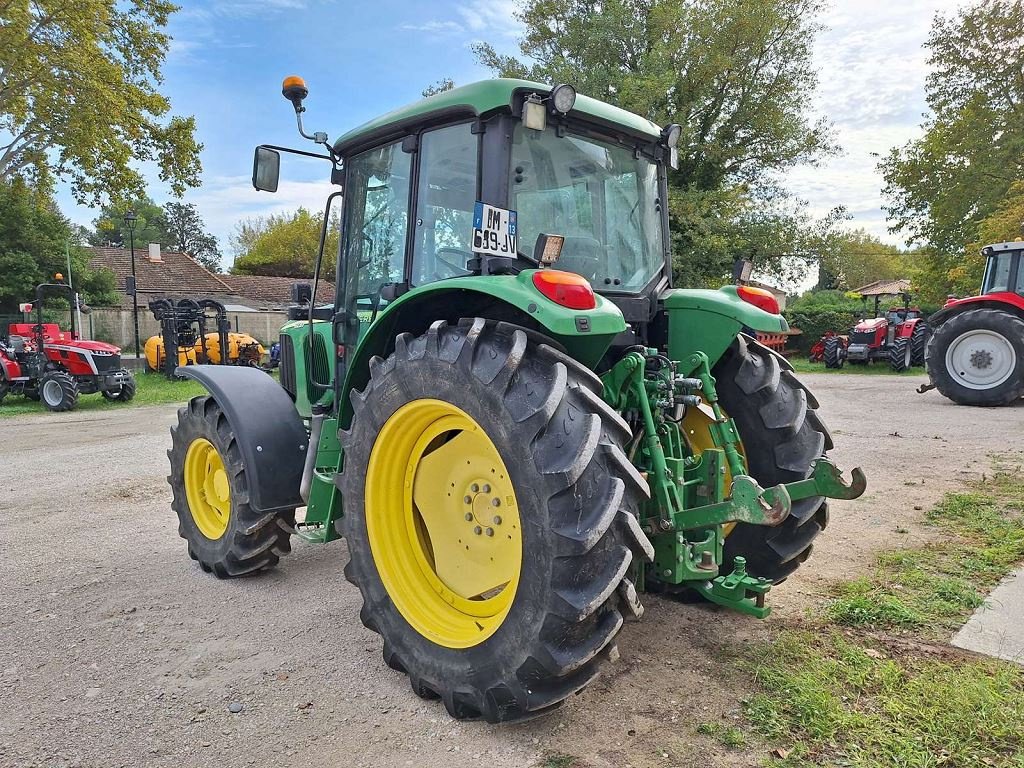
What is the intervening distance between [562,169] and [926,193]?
25.7 m

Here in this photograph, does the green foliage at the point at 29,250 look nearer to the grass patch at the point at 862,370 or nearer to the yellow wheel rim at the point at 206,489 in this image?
the yellow wheel rim at the point at 206,489

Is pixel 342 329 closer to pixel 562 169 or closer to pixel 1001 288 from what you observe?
pixel 562 169

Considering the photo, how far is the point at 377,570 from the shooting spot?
2.80 metres

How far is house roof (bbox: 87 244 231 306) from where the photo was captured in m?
30.9

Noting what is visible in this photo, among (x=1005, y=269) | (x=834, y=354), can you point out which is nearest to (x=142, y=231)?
(x=834, y=354)

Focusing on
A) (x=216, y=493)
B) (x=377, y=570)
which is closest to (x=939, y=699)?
(x=377, y=570)

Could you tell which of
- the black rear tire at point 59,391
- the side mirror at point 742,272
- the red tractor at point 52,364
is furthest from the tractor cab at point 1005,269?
the black rear tire at point 59,391

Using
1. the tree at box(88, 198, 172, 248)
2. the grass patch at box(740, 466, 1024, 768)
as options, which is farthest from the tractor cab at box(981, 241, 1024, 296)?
the tree at box(88, 198, 172, 248)

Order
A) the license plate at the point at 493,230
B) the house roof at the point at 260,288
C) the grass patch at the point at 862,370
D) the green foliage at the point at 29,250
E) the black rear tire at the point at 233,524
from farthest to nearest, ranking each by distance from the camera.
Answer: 1. the house roof at the point at 260,288
2. the green foliage at the point at 29,250
3. the grass patch at the point at 862,370
4. the black rear tire at the point at 233,524
5. the license plate at the point at 493,230

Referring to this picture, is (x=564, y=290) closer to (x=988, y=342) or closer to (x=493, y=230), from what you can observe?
(x=493, y=230)

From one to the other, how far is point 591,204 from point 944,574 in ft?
9.01

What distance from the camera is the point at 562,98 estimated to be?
2.67 m

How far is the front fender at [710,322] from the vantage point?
10.1 feet

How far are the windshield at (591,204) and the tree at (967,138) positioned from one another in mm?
22994
